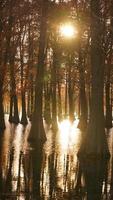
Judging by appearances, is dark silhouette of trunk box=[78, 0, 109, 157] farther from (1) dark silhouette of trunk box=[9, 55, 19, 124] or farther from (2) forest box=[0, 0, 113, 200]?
(1) dark silhouette of trunk box=[9, 55, 19, 124]

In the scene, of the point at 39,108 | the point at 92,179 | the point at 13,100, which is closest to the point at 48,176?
the point at 92,179

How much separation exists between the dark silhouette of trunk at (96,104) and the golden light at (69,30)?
569 inches

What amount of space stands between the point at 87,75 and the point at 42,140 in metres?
18.0

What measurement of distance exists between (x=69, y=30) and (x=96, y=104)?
17.3 metres

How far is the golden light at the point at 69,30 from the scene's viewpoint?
38.8 meters

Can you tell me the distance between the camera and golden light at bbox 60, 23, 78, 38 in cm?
3880

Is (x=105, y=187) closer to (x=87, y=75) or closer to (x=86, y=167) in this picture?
(x=86, y=167)

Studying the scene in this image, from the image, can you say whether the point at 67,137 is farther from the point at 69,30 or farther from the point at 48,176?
the point at 48,176

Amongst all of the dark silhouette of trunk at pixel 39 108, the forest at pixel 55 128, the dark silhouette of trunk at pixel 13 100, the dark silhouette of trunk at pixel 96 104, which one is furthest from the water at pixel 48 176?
the dark silhouette of trunk at pixel 13 100

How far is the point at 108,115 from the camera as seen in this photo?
45.8 m

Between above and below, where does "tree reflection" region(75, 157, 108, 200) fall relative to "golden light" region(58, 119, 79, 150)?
below

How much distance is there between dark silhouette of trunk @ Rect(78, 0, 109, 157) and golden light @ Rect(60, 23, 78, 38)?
47.4 feet

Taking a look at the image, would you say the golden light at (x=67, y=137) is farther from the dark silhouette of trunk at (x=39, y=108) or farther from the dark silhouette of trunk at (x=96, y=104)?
the dark silhouette of trunk at (x=96, y=104)

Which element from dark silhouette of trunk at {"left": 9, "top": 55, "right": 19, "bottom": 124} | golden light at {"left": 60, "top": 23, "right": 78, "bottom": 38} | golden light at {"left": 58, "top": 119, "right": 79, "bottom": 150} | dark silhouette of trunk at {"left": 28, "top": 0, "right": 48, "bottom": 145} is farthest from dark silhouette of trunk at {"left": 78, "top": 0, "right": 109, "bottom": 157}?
dark silhouette of trunk at {"left": 9, "top": 55, "right": 19, "bottom": 124}
